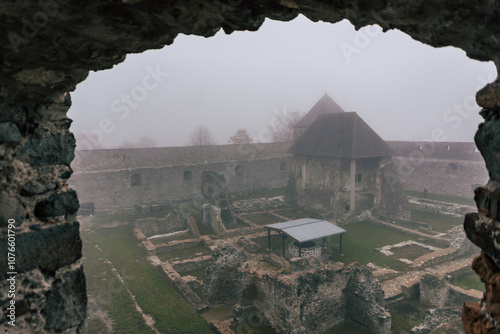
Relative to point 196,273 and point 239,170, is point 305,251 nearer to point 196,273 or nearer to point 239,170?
point 196,273

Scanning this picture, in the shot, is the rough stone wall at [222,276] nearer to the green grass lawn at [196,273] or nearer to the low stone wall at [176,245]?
the green grass lawn at [196,273]

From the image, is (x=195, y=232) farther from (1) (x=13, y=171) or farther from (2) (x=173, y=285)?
(1) (x=13, y=171)

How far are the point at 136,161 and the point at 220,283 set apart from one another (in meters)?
18.3

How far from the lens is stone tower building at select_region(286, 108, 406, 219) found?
22281 millimetres

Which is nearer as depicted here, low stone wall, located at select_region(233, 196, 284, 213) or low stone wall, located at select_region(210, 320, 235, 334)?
low stone wall, located at select_region(210, 320, 235, 334)

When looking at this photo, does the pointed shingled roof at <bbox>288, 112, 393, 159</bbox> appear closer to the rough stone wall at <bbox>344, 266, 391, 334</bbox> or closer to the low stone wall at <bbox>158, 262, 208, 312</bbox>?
the rough stone wall at <bbox>344, 266, 391, 334</bbox>

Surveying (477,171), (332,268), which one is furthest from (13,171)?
(477,171)

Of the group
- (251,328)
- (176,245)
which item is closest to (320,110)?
(176,245)

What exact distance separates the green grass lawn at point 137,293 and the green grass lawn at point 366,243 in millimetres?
7651

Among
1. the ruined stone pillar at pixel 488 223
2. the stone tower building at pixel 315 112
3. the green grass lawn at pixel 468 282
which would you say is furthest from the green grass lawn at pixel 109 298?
the stone tower building at pixel 315 112

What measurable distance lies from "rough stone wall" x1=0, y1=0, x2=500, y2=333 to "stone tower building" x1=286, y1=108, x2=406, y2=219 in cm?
2070

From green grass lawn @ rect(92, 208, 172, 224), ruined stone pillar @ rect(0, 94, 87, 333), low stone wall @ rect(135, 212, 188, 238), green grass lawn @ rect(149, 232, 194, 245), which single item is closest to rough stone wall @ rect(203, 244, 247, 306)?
green grass lawn @ rect(149, 232, 194, 245)

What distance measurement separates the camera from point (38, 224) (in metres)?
2.62

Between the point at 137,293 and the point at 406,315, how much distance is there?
909 cm
